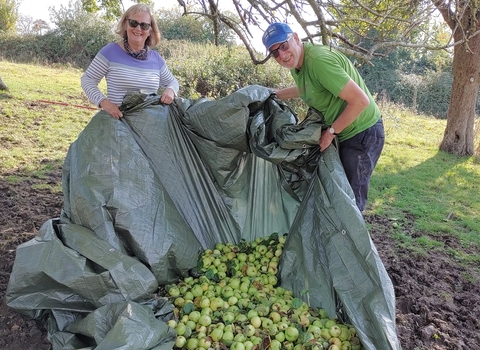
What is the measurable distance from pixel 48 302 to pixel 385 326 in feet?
6.00

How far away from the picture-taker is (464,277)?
11.1 feet

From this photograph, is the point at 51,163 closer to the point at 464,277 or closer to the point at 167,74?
the point at 167,74

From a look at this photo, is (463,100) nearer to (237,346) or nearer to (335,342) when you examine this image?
(335,342)

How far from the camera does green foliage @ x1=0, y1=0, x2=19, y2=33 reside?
20.1 m

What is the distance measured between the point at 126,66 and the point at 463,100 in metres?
7.35

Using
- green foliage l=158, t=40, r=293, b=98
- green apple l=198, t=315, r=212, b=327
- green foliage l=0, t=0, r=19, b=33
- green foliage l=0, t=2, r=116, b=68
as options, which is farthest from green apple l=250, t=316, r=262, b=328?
green foliage l=0, t=0, r=19, b=33

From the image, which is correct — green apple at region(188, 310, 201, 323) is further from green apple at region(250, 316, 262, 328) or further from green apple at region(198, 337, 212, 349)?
green apple at region(250, 316, 262, 328)

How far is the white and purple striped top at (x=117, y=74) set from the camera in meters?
2.81

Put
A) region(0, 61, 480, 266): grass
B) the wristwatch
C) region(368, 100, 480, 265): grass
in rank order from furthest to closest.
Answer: region(0, 61, 480, 266): grass, region(368, 100, 480, 265): grass, the wristwatch

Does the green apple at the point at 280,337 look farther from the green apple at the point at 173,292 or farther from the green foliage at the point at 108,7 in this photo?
the green foliage at the point at 108,7

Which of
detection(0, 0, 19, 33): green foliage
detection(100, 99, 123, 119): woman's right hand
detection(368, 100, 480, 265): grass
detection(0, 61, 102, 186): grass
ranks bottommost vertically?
detection(368, 100, 480, 265): grass

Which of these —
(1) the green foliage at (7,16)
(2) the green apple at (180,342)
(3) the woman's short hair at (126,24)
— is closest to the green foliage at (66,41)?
(1) the green foliage at (7,16)

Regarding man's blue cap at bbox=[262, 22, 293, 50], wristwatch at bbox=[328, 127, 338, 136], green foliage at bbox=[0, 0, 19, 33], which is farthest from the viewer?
green foliage at bbox=[0, 0, 19, 33]

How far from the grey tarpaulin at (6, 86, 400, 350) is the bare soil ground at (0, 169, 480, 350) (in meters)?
0.18
